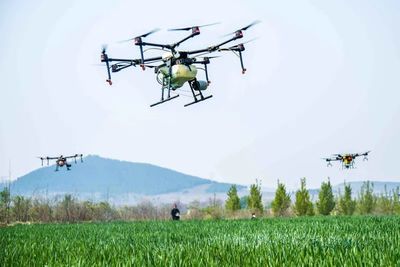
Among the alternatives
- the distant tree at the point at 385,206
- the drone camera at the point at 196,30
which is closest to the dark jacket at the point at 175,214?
the drone camera at the point at 196,30

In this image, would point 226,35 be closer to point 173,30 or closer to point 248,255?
point 173,30

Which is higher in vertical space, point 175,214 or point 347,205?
point 347,205

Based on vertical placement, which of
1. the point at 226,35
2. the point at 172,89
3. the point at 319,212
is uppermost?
the point at 226,35

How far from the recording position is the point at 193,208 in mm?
50219

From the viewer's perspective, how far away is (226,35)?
64.9ft

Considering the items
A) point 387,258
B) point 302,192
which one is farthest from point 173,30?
point 302,192

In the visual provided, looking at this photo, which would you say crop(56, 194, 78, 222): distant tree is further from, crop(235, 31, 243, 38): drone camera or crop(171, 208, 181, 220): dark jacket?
crop(235, 31, 243, 38): drone camera

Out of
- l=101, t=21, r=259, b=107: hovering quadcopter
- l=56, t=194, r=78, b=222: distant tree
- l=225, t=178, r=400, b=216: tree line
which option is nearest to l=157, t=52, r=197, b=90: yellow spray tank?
l=101, t=21, r=259, b=107: hovering quadcopter

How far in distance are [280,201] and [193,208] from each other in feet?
41.8

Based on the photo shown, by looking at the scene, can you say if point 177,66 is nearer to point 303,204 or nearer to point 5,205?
point 5,205

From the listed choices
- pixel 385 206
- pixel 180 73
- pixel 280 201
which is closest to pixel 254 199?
pixel 280 201

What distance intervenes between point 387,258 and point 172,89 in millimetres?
16377

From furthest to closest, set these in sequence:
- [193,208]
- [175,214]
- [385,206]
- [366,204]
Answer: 1. [385,206]
2. [366,204]
3. [193,208]
4. [175,214]

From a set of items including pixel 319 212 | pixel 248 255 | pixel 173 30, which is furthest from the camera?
pixel 319 212
